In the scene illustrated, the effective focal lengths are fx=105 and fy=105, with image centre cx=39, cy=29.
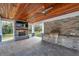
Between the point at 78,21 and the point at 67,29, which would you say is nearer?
the point at 78,21

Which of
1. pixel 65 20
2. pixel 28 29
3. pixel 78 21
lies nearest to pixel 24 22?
pixel 28 29

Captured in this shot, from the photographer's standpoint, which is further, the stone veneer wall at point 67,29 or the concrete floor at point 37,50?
the stone veneer wall at point 67,29

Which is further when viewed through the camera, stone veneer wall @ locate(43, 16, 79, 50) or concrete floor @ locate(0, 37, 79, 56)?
stone veneer wall @ locate(43, 16, 79, 50)

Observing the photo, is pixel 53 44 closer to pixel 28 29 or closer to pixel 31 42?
pixel 31 42

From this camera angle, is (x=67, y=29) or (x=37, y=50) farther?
(x=67, y=29)

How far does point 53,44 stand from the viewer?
127 inches

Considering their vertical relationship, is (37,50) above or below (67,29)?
below

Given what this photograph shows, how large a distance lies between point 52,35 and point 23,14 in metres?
1.21

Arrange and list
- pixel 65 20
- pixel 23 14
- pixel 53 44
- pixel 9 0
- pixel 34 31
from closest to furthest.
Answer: pixel 9 0
pixel 34 31
pixel 65 20
pixel 53 44
pixel 23 14

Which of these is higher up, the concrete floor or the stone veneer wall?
the stone veneer wall

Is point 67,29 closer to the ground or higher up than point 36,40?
higher up

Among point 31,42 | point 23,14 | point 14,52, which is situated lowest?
point 14,52

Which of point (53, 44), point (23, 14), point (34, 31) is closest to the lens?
point (34, 31)

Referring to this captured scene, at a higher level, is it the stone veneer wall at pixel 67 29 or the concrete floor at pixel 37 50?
the stone veneer wall at pixel 67 29
